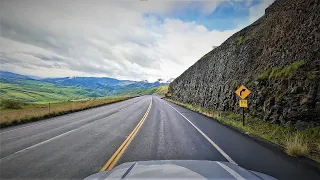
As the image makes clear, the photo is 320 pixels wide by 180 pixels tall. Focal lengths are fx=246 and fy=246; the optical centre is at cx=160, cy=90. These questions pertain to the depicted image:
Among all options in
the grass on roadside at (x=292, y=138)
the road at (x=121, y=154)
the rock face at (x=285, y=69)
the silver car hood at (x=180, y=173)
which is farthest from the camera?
the rock face at (x=285, y=69)

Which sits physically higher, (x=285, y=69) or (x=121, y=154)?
(x=285, y=69)

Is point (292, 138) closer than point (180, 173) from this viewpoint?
No

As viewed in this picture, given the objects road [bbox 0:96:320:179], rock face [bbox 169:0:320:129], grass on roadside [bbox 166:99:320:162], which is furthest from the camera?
rock face [bbox 169:0:320:129]

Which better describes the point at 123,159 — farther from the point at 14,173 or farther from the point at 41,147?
Answer: the point at 41,147

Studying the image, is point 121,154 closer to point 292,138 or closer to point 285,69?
point 292,138

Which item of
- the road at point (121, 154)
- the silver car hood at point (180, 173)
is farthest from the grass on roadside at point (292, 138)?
the silver car hood at point (180, 173)

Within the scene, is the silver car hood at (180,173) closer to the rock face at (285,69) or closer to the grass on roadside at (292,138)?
the grass on roadside at (292,138)

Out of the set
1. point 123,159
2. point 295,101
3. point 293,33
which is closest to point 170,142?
point 123,159

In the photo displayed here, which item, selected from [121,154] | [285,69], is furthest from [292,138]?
[121,154]

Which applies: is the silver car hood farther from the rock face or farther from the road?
the rock face

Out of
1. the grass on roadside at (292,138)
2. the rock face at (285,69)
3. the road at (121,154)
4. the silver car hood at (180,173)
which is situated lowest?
the road at (121,154)

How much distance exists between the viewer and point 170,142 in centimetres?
1020

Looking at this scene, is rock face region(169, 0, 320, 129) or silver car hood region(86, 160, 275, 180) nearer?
silver car hood region(86, 160, 275, 180)

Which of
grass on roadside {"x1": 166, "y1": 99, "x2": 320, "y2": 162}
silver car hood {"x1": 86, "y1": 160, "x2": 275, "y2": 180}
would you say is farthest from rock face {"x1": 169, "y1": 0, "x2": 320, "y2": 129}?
silver car hood {"x1": 86, "y1": 160, "x2": 275, "y2": 180}
